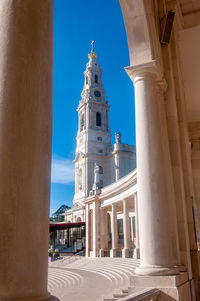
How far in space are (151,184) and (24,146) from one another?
11541 mm

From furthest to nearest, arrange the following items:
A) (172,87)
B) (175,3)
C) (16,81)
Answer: (175,3), (172,87), (16,81)

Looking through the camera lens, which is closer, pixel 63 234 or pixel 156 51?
pixel 156 51

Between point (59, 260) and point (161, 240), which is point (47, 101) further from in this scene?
point (59, 260)

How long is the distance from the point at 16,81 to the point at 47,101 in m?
1.04

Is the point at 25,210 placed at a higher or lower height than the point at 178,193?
lower

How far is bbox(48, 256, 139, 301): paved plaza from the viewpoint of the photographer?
4147 centimetres

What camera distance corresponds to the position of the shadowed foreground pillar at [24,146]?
21.4ft

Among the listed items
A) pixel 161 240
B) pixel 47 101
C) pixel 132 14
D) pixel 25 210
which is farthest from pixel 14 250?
pixel 132 14

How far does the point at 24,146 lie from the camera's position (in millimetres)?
7258

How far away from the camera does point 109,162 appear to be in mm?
190875

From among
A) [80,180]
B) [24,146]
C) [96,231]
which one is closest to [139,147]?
[24,146]

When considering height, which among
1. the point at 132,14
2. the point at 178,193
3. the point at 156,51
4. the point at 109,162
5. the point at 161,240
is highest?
the point at 109,162

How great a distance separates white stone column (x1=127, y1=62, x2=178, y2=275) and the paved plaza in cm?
2298

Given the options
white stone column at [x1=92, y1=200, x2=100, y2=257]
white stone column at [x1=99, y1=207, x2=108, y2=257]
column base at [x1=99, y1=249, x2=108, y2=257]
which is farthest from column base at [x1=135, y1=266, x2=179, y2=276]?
white stone column at [x1=92, y1=200, x2=100, y2=257]
